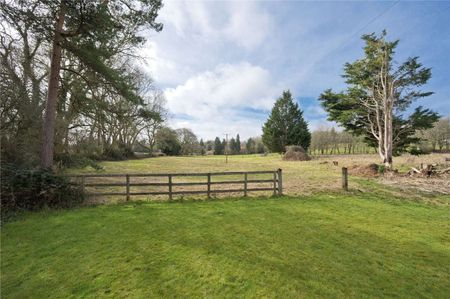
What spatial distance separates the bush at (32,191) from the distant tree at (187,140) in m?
57.3

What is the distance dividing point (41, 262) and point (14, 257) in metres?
0.68

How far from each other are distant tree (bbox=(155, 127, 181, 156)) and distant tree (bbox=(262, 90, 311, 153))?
24.5m

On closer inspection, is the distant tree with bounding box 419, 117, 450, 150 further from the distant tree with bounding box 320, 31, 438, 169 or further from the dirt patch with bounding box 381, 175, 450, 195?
the dirt patch with bounding box 381, 175, 450, 195

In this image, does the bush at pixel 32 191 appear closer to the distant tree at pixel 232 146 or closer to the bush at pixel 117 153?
the bush at pixel 117 153

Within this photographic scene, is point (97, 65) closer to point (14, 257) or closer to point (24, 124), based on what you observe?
point (24, 124)

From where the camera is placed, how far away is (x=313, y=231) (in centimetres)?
511

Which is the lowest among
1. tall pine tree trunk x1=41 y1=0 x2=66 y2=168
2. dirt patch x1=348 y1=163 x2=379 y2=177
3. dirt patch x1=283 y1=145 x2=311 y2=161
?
dirt patch x1=348 y1=163 x2=379 y2=177

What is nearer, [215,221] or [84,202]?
[215,221]

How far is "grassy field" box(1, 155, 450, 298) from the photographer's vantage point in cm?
304

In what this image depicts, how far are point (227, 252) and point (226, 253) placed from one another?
0.04 metres

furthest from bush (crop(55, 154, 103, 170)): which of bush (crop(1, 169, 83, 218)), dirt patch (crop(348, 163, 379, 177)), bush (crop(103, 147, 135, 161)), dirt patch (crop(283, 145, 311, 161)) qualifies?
dirt patch (crop(283, 145, 311, 161))

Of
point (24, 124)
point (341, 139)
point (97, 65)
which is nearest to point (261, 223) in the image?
point (97, 65)

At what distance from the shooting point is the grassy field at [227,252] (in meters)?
3.04

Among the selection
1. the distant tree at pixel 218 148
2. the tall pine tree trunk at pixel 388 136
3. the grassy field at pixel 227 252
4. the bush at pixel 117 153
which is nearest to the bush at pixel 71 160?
the grassy field at pixel 227 252
